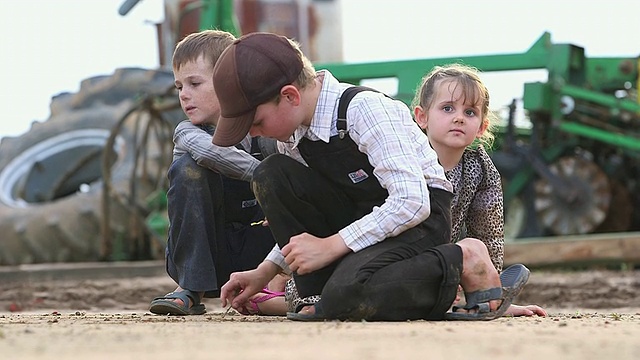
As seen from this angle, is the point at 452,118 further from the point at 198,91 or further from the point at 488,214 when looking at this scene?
the point at 198,91

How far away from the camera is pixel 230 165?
133 inches

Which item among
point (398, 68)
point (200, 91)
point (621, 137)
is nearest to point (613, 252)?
point (621, 137)

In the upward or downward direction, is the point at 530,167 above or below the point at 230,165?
below

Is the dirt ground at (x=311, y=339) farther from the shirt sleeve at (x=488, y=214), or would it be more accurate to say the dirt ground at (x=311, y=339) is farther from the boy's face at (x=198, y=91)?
the boy's face at (x=198, y=91)

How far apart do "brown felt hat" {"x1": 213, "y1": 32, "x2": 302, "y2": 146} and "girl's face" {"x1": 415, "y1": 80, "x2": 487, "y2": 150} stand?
71cm

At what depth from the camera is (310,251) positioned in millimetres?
2912

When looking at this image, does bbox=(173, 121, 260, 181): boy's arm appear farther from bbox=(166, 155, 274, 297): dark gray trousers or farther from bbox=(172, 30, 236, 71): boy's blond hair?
bbox=(172, 30, 236, 71): boy's blond hair

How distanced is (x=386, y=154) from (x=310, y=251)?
317 mm

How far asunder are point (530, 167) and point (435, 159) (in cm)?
649

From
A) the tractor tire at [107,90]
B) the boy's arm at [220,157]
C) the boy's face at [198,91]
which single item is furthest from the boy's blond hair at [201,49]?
the tractor tire at [107,90]

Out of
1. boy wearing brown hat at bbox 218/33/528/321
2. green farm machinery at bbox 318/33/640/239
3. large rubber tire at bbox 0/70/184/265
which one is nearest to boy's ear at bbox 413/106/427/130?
boy wearing brown hat at bbox 218/33/528/321

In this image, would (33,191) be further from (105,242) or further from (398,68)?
(398,68)

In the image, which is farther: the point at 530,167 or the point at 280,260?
the point at 530,167

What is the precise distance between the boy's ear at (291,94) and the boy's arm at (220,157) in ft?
1.59
